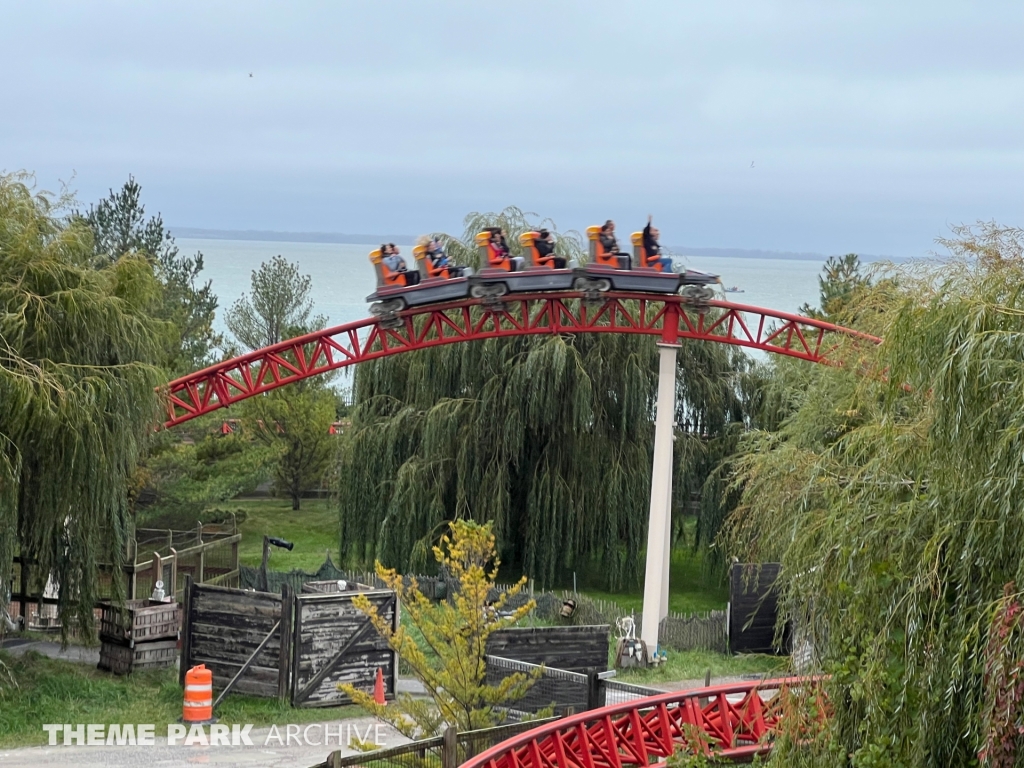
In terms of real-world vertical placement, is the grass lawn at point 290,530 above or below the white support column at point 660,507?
below

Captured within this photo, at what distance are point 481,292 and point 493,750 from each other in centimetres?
1256

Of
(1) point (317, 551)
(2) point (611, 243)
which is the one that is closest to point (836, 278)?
(1) point (317, 551)

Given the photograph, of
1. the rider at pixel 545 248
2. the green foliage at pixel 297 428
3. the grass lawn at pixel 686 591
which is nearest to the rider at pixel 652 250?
the rider at pixel 545 248

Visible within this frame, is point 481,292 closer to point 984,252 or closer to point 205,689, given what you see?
point 205,689

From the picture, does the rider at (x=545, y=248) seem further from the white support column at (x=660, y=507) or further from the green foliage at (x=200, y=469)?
the green foliage at (x=200, y=469)

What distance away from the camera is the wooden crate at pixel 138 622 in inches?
734

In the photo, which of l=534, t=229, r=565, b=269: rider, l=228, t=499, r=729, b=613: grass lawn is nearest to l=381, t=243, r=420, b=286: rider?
l=534, t=229, r=565, b=269: rider

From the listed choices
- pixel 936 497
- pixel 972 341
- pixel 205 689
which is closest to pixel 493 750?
pixel 936 497

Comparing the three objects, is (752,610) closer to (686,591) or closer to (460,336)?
(460,336)

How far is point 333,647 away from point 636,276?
8561 millimetres

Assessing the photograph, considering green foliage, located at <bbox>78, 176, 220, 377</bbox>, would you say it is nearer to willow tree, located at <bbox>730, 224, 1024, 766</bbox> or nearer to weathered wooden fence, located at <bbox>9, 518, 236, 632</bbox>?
weathered wooden fence, located at <bbox>9, 518, 236, 632</bbox>

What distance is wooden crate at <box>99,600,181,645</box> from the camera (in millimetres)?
18641

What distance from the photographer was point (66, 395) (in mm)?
16578

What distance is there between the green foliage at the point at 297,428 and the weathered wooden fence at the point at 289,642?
20.1 metres
